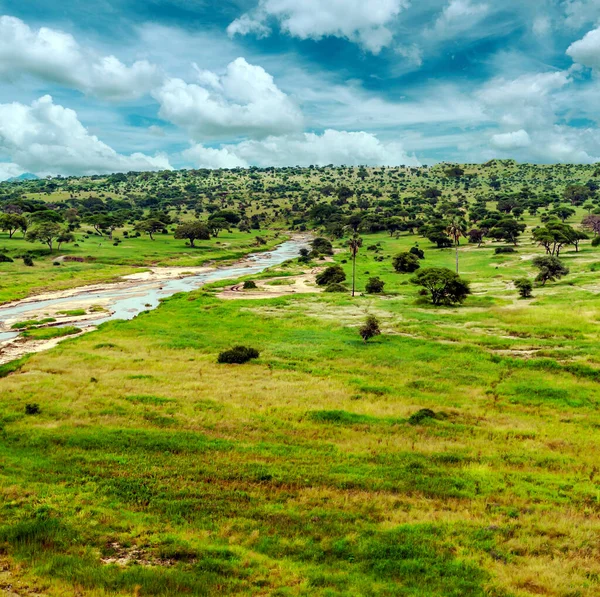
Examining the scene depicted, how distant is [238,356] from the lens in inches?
1624

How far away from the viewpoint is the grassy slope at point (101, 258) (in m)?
95.9

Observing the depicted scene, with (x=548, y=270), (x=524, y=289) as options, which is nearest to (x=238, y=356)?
(x=524, y=289)

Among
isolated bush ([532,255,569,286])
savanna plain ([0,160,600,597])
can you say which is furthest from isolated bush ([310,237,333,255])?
savanna plain ([0,160,600,597])

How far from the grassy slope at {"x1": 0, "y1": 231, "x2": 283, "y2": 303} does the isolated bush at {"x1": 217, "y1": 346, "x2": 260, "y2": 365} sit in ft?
187

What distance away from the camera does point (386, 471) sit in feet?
66.9

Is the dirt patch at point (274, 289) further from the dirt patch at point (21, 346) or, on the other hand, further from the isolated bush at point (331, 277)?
the dirt patch at point (21, 346)

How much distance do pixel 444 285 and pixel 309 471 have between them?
53812 millimetres

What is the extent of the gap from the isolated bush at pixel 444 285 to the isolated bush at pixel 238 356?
36090mm

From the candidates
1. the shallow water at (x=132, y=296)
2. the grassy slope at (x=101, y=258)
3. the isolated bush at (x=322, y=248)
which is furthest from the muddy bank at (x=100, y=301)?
the isolated bush at (x=322, y=248)

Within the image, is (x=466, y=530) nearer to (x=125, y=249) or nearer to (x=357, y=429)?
(x=357, y=429)

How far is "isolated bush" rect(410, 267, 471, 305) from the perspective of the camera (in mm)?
67188

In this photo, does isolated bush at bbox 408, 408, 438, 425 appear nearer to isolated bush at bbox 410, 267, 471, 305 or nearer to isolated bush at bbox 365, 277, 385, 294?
isolated bush at bbox 410, 267, 471, 305

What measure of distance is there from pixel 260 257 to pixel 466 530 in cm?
14365

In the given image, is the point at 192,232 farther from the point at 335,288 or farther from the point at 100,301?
the point at 335,288
